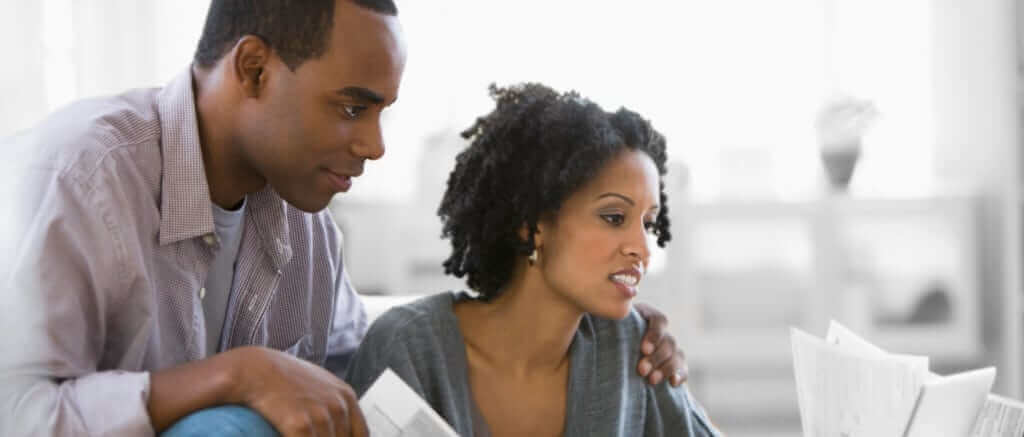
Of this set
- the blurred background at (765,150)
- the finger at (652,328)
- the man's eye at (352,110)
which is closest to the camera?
the man's eye at (352,110)

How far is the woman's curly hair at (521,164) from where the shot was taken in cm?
146

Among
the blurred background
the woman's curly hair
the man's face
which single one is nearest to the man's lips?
the man's face

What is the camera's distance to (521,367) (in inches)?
60.4

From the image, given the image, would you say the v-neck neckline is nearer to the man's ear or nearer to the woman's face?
the woman's face

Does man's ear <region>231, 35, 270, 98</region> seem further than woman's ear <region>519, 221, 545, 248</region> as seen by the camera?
No

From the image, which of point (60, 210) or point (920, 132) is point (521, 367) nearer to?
point (60, 210)

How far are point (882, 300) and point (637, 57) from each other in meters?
1.17

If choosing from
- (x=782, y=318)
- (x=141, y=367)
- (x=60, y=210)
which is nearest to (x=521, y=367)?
(x=141, y=367)

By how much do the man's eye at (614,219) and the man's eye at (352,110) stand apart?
0.38 m

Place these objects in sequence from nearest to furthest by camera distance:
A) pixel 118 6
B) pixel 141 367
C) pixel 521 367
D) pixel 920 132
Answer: pixel 141 367, pixel 521 367, pixel 118 6, pixel 920 132

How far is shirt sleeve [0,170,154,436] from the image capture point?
1.03 m

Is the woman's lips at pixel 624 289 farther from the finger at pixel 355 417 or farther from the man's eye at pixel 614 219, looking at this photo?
the finger at pixel 355 417

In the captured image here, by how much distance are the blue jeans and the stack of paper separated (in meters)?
0.75

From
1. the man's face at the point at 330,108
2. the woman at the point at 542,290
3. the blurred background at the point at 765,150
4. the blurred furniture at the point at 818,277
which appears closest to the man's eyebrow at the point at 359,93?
the man's face at the point at 330,108
